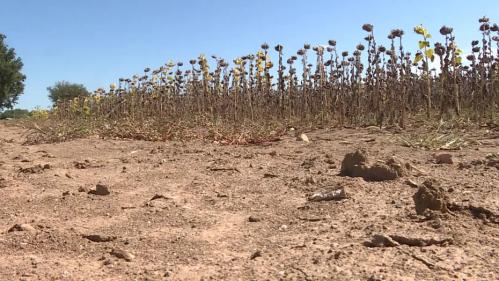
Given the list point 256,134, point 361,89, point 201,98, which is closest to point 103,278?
point 256,134

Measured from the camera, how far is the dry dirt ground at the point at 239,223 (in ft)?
6.64

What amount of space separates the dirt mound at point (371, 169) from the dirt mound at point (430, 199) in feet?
2.78

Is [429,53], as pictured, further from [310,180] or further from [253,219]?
[253,219]

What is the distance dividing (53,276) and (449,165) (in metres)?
3.13

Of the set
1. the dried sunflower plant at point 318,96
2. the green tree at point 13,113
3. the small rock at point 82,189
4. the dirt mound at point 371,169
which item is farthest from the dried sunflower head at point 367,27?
the green tree at point 13,113

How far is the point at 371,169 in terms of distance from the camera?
11.7 feet

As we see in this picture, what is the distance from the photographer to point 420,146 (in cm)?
514

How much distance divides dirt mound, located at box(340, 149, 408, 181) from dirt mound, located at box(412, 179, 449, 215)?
0.85m

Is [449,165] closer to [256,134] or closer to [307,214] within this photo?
[307,214]

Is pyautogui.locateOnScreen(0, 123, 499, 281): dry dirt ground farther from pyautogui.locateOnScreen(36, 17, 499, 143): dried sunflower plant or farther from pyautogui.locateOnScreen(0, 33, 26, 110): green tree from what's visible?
pyautogui.locateOnScreen(0, 33, 26, 110): green tree

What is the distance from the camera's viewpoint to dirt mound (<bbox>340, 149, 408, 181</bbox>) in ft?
11.5

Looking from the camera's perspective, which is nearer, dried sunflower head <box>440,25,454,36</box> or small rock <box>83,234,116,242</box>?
small rock <box>83,234,116,242</box>

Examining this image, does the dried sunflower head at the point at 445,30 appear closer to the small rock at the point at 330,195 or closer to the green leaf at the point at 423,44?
the green leaf at the point at 423,44

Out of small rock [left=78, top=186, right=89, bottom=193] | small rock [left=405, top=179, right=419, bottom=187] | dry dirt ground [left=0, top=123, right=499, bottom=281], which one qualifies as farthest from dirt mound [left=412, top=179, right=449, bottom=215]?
small rock [left=78, top=186, right=89, bottom=193]
